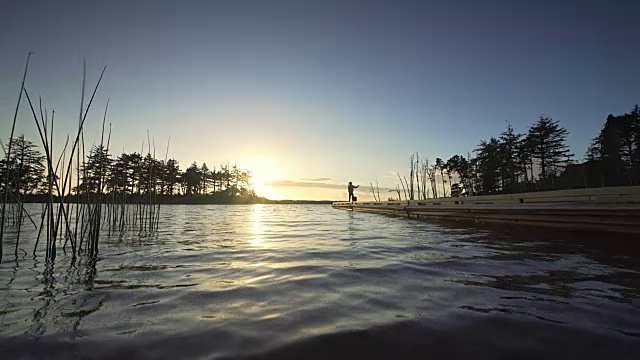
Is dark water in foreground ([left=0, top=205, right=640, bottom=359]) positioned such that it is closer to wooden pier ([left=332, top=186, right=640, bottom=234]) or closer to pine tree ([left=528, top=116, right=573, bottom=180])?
wooden pier ([left=332, top=186, right=640, bottom=234])

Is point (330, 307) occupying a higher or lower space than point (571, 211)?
lower

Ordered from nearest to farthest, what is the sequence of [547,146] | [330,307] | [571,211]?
1. [330,307]
2. [571,211]
3. [547,146]

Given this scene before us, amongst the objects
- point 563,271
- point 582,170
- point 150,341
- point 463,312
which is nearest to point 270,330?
point 150,341

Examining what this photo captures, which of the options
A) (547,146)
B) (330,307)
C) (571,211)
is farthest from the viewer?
(547,146)

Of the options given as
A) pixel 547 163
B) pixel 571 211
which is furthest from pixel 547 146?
pixel 571 211

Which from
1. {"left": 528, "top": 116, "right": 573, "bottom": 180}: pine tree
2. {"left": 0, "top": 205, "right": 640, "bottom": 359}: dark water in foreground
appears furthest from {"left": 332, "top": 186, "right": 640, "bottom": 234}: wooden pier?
{"left": 528, "top": 116, "right": 573, "bottom": 180}: pine tree

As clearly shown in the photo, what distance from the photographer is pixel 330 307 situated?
233 cm

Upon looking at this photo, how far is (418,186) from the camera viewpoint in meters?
29.1

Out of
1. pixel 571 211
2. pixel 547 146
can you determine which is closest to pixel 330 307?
pixel 571 211

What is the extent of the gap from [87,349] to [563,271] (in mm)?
3885

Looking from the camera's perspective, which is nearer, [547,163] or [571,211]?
[571,211]

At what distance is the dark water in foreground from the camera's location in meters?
1.69

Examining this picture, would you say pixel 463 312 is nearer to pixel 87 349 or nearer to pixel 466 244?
pixel 87 349

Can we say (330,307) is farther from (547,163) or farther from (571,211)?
(547,163)
